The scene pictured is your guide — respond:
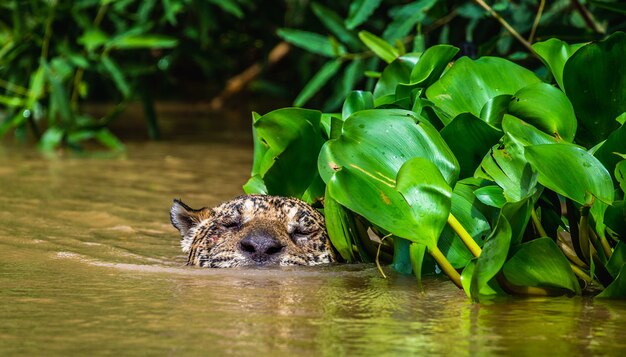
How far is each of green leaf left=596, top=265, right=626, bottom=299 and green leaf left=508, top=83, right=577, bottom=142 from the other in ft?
2.08

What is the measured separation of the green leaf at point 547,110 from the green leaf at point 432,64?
1.48 feet

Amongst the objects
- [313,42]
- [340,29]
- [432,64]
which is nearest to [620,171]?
[432,64]

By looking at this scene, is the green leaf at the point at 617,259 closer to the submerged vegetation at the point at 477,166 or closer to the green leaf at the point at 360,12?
the submerged vegetation at the point at 477,166

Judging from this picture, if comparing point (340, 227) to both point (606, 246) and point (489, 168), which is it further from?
point (606, 246)

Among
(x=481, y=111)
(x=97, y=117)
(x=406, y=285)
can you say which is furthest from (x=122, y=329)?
(x=97, y=117)

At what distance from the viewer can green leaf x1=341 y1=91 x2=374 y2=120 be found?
5.56 m

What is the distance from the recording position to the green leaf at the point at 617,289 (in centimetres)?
458

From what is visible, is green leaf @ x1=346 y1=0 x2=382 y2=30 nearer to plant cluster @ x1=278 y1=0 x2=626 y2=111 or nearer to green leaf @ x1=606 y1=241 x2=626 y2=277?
plant cluster @ x1=278 y1=0 x2=626 y2=111

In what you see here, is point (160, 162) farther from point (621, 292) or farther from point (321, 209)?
point (621, 292)

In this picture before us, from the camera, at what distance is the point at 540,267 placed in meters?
4.63

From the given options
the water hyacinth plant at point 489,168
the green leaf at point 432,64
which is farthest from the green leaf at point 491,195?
the green leaf at point 432,64

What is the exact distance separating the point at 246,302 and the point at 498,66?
4.95 ft

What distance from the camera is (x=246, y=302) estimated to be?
4738mm

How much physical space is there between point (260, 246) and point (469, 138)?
1.04 m
